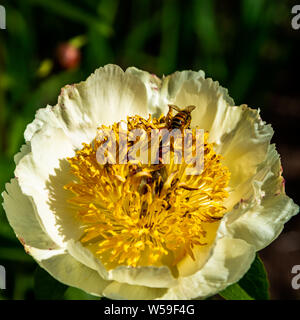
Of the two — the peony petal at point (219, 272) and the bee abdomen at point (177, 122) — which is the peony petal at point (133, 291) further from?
the bee abdomen at point (177, 122)

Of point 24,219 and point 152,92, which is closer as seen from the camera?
point 24,219

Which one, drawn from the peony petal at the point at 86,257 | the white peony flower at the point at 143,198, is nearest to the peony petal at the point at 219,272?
the white peony flower at the point at 143,198

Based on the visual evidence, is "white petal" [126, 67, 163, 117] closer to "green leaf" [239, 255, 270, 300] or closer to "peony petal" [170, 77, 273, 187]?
"peony petal" [170, 77, 273, 187]

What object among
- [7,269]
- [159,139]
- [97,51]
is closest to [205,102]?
[159,139]

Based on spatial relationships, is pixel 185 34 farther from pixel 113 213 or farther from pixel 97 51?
pixel 113 213

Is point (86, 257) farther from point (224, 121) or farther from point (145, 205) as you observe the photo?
point (224, 121)

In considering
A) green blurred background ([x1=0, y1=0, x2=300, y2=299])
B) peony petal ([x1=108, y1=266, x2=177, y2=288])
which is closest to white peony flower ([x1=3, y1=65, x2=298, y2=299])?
peony petal ([x1=108, y1=266, x2=177, y2=288])

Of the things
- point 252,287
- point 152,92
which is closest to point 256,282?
point 252,287
